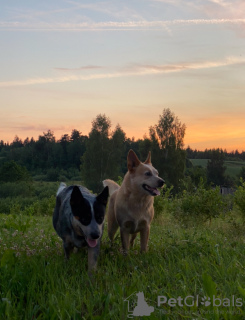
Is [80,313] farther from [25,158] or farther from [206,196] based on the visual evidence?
[25,158]

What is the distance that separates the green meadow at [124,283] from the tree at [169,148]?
5355 cm

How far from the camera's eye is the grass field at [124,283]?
155 inches

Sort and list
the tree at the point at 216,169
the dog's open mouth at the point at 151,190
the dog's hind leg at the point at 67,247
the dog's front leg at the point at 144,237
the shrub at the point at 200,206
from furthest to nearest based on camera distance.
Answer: the tree at the point at 216,169, the shrub at the point at 200,206, the dog's front leg at the point at 144,237, the dog's open mouth at the point at 151,190, the dog's hind leg at the point at 67,247

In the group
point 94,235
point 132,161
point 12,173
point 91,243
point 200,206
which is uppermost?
point 132,161

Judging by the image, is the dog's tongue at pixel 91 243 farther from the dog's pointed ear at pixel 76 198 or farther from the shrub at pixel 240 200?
the shrub at pixel 240 200

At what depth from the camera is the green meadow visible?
3.93 meters

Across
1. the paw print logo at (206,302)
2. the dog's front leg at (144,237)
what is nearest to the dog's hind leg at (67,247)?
the dog's front leg at (144,237)

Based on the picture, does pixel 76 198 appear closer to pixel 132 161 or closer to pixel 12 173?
pixel 132 161

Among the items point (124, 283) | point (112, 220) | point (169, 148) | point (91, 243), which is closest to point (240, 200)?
point (112, 220)

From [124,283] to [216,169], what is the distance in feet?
318

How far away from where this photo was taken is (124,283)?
471 cm

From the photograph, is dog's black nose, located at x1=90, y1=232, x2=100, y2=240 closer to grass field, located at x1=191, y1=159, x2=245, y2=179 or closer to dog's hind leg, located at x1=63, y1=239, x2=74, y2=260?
dog's hind leg, located at x1=63, y1=239, x2=74, y2=260

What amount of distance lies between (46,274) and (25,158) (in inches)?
4552

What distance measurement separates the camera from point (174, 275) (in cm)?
503
